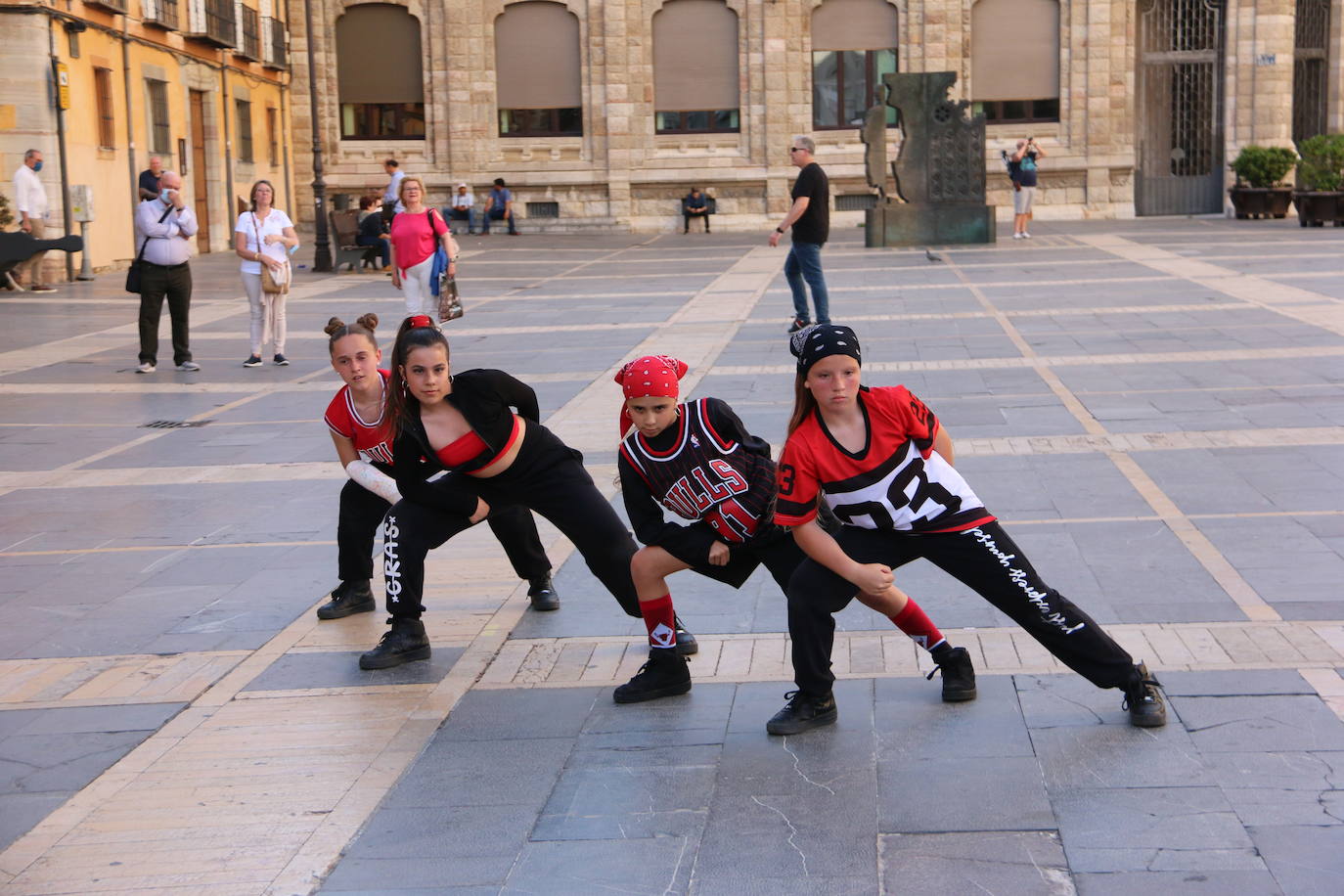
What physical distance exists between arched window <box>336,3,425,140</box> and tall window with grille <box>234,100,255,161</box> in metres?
3.57

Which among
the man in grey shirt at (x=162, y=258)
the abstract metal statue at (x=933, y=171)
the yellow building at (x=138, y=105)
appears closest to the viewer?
the man in grey shirt at (x=162, y=258)

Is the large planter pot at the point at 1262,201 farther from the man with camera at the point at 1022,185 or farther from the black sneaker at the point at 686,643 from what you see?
the black sneaker at the point at 686,643

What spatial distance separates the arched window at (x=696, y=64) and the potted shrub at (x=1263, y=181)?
11.0 m

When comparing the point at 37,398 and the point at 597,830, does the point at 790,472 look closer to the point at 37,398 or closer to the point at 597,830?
the point at 597,830

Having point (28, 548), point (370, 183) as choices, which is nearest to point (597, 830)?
point (28, 548)

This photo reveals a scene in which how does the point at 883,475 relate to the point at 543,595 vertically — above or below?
above

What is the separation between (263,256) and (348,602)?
8.23m

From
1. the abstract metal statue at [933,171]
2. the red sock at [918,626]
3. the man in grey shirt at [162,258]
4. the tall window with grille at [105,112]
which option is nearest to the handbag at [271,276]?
the man in grey shirt at [162,258]

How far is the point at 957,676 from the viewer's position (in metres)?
4.97

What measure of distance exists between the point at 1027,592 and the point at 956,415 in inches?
216

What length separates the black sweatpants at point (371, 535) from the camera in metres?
6.25

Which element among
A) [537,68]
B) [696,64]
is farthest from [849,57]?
[537,68]

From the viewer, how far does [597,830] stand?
13.4ft

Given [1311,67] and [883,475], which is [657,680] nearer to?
[883,475]
